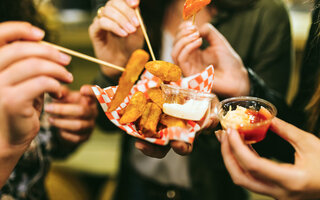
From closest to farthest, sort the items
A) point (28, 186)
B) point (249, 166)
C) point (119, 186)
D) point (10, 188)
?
point (249, 166)
point (10, 188)
point (28, 186)
point (119, 186)

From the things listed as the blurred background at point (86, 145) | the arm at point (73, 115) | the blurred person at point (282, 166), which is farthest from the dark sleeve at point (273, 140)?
the blurred background at point (86, 145)

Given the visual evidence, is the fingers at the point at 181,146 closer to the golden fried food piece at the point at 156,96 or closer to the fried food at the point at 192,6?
the golden fried food piece at the point at 156,96

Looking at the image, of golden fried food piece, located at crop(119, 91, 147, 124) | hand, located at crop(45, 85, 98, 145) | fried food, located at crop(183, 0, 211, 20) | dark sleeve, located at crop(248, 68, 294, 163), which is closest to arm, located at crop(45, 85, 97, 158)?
hand, located at crop(45, 85, 98, 145)

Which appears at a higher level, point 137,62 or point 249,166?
point 137,62

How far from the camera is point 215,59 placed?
4.72 ft

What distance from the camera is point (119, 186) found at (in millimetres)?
2199

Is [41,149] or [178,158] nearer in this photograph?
[41,149]

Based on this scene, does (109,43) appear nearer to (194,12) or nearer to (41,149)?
(194,12)

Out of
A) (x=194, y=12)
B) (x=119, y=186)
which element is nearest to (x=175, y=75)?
(x=194, y=12)

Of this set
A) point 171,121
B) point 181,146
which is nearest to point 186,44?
point 171,121

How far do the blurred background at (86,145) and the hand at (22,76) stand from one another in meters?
1.84

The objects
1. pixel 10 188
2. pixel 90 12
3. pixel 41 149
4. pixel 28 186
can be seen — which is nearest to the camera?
pixel 10 188

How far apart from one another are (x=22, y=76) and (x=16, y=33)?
8.0 inches

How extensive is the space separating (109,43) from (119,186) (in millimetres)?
1337
